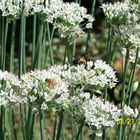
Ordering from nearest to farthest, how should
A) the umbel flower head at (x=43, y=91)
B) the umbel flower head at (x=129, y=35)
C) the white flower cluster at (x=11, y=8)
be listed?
the umbel flower head at (x=43, y=91), the umbel flower head at (x=129, y=35), the white flower cluster at (x=11, y=8)

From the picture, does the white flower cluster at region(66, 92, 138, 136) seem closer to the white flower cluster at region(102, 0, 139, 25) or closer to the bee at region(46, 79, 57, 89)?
the bee at region(46, 79, 57, 89)

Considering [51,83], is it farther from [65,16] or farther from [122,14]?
[122,14]

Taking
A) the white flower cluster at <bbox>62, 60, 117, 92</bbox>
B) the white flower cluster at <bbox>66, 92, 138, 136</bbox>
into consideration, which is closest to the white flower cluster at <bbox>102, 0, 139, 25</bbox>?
the white flower cluster at <bbox>62, 60, 117, 92</bbox>

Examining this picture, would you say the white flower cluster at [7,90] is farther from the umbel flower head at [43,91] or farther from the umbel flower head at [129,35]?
the umbel flower head at [129,35]

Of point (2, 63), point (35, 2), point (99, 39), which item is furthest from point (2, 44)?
point (99, 39)

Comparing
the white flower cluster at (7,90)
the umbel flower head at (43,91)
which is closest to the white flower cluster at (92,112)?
the umbel flower head at (43,91)
